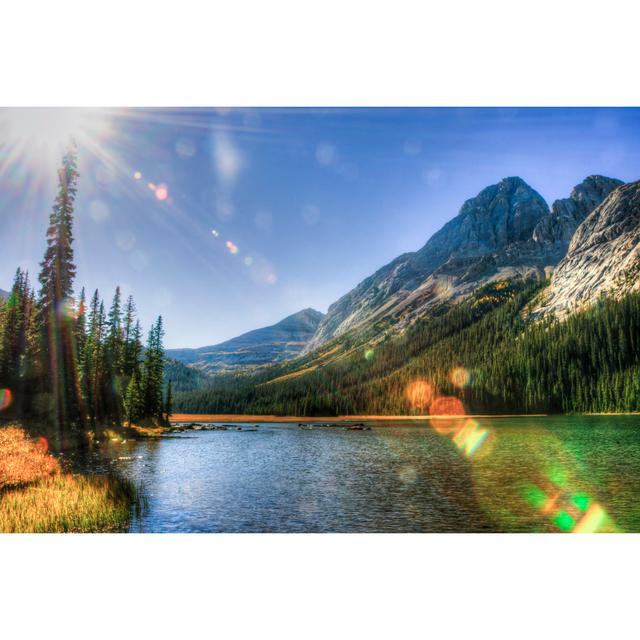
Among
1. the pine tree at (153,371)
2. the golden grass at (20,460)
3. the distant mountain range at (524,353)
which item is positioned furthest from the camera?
the distant mountain range at (524,353)

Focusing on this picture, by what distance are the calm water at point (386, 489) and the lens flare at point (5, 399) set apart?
582 cm

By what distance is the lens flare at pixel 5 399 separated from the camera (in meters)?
22.7

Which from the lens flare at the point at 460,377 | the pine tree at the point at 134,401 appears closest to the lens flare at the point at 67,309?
the pine tree at the point at 134,401

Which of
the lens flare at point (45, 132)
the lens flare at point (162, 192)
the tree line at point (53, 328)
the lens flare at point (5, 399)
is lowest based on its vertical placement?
the lens flare at point (5, 399)

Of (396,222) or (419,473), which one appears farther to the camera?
(396,222)

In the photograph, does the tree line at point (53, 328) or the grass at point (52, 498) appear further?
the tree line at point (53, 328)

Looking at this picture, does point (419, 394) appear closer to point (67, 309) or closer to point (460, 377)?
point (460, 377)

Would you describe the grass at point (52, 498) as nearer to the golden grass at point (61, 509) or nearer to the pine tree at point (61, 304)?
the golden grass at point (61, 509)

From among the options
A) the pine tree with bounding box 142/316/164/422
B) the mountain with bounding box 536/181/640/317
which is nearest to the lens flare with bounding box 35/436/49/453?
the pine tree with bounding box 142/316/164/422

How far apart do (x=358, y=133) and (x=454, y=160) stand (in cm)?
495

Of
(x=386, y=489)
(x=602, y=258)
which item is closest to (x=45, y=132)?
(x=386, y=489)
